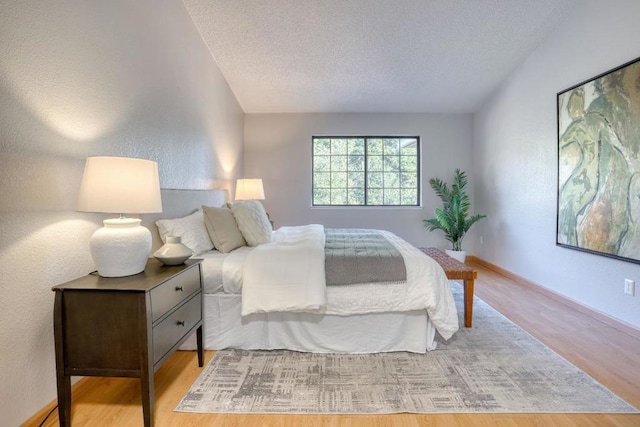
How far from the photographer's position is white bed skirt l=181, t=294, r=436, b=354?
2125 millimetres

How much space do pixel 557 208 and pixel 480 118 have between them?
2.12 meters

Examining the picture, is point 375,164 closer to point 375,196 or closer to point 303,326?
point 375,196

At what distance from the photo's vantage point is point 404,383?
180 cm

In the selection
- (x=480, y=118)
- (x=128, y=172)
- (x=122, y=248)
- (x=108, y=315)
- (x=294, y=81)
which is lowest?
(x=108, y=315)

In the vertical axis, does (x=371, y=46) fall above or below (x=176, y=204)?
above

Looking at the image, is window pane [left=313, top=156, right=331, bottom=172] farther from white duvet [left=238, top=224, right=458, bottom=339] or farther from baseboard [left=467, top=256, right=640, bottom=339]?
white duvet [left=238, top=224, right=458, bottom=339]

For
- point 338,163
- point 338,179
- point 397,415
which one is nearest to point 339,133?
point 338,163

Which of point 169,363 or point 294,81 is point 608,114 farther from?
point 169,363

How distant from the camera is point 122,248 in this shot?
1.51m

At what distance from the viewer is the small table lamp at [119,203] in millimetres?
1448

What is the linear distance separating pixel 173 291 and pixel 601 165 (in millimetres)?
3343

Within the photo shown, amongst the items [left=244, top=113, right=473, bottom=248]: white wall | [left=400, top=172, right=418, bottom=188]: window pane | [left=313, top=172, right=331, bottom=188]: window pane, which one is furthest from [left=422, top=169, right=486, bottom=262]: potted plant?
[left=313, top=172, right=331, bottom=188]: window pane

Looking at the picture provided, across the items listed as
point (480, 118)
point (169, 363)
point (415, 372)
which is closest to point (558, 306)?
point (415, 372)

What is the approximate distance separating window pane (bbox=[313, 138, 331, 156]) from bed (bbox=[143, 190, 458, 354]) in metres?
3.28
